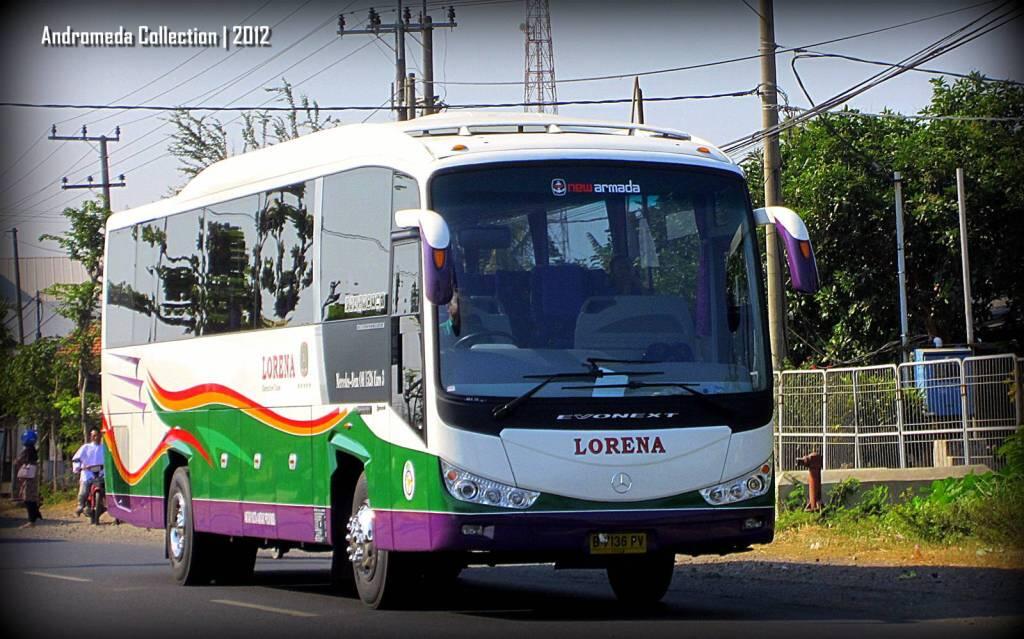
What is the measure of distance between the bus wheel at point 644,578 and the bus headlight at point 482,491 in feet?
6.99

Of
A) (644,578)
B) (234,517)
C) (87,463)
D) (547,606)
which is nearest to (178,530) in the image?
(234,517)

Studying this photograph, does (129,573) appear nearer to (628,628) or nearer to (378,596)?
(378,596)

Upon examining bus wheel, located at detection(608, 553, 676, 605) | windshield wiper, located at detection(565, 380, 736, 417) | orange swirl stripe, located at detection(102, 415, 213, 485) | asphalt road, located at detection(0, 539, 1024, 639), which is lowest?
asphalt road, located at detection(0, 539, 1024, 639)

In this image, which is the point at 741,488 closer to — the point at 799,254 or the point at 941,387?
the point at 799,254

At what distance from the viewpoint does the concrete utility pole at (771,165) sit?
74.9 feet

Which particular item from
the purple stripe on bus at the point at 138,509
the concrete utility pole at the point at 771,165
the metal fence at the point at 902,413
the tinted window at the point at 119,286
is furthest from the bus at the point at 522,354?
the concrete utility pole at the point at 771,165

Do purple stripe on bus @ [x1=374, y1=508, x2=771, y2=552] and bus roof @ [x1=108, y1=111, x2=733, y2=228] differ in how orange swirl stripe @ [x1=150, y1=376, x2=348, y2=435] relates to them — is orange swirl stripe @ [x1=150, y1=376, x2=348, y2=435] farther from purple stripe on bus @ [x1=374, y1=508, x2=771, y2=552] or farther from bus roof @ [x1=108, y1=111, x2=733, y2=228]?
bus roof @ [x1=108, y1=111, x2=733, y2=228]

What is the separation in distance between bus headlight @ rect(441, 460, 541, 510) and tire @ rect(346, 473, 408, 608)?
1269 mm

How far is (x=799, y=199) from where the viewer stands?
3644 centimetres

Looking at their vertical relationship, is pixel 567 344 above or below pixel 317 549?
above

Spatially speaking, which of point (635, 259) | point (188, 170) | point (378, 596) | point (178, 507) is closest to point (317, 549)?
point (378, 596)

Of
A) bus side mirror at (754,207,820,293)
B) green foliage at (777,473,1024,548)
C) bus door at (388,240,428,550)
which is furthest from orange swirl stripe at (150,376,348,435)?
green foliage at (777,473,1024,548)

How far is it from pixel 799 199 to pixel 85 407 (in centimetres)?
1726

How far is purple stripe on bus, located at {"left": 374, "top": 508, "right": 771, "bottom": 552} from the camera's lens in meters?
11.4
